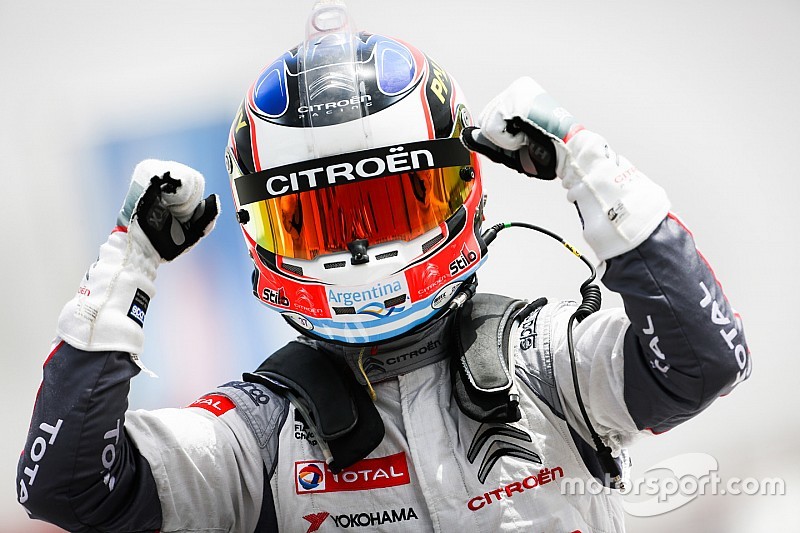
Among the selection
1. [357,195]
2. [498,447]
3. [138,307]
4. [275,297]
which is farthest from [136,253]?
[498,447]

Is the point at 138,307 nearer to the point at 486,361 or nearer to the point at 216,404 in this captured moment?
the point at 216,404

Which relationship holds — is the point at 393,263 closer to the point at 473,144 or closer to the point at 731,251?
the point at 473,144

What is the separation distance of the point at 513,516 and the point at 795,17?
83.5 inches

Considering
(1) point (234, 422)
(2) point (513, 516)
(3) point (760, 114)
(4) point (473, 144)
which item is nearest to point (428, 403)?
(2) point (513, 516)

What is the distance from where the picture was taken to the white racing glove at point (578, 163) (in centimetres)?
125

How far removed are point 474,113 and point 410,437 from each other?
150cm

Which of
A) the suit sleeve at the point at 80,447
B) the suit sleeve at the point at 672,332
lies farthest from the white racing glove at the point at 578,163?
the suit sleeve at the point at 80,447

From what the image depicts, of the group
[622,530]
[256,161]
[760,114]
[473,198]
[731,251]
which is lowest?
[622,530]

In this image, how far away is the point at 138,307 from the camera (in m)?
1.47

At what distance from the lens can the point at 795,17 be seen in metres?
2.85

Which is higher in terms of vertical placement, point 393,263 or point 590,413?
point 393,263

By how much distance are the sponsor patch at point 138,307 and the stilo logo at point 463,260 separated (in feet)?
1.67

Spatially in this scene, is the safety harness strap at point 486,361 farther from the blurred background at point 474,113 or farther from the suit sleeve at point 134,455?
the blurred background at point 474,113

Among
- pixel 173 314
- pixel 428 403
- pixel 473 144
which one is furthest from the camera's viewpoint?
pixel 173 314
